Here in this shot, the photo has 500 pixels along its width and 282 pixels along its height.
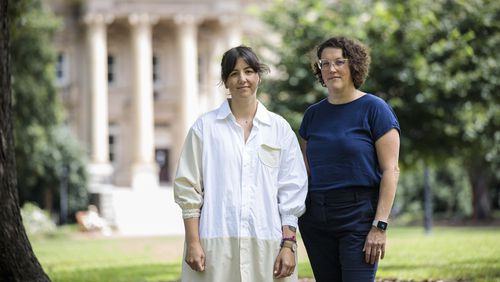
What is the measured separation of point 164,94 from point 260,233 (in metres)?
42.3

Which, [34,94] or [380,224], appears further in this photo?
[34,94]

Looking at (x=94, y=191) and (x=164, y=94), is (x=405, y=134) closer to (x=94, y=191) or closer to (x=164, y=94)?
(x=94, y=191)

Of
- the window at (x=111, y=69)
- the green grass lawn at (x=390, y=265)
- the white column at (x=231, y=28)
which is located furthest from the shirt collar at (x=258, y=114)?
the window at (x=111, y=69)

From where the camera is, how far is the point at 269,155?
198 inches

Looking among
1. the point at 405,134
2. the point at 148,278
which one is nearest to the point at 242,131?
the point at 148,278

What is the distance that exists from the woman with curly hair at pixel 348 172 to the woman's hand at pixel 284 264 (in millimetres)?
319

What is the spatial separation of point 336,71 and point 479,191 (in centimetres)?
3753

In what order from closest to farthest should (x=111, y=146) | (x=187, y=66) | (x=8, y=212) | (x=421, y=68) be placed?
(x=8, y=212) → (x=421, y=68) → (x=187, y=66) → (x=111, y=146)

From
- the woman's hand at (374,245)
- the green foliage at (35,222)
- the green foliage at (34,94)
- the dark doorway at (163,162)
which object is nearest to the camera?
the woman's hand at (374,245)

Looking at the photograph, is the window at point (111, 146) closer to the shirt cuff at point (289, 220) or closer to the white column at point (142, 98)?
the white column at point (142, 98)

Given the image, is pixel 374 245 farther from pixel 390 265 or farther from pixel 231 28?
pixel 231 28

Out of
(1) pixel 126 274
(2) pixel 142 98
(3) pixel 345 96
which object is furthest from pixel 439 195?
(3) pixel 345 96

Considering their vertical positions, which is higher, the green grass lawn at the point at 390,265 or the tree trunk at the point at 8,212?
the tree trunk at the point at 8,212

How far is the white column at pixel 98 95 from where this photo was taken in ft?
140
